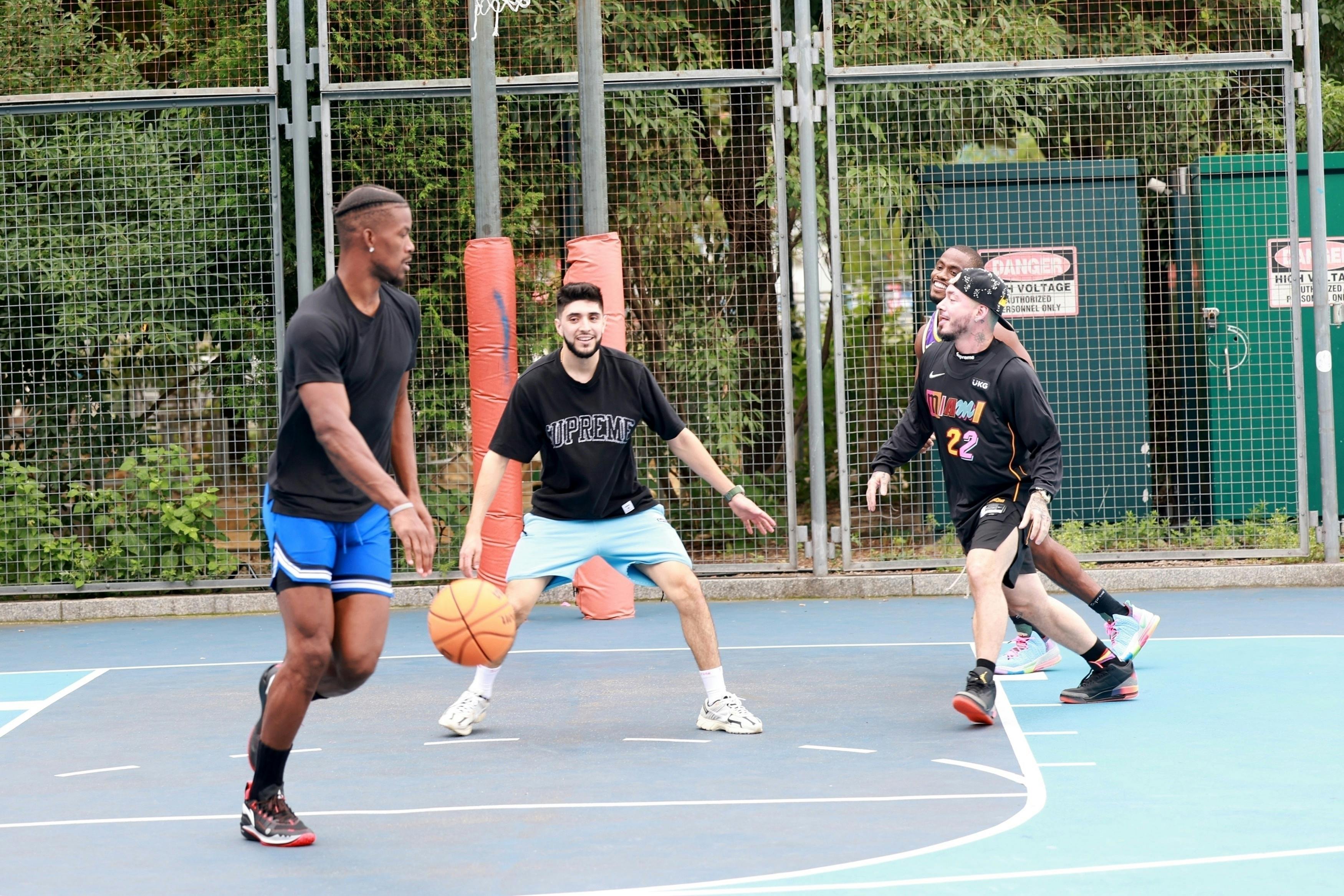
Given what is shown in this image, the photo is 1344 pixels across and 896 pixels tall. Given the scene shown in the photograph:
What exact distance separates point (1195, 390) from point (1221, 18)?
10.1 ft

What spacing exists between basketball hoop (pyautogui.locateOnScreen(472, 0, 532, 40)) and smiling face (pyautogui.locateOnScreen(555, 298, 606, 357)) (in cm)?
454

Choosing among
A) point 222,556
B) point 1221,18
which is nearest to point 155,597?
point 222,556

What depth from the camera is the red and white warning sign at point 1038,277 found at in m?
12.0

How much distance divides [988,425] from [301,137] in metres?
6.62

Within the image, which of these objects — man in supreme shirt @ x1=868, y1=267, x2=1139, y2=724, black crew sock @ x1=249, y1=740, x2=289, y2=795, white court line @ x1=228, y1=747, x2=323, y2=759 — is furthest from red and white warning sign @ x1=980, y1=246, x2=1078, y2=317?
black crew sock @ x1=249, y1=740, x2=289, y2=795

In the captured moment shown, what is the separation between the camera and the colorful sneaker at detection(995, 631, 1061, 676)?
8.62 m

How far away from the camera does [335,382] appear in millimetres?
5398

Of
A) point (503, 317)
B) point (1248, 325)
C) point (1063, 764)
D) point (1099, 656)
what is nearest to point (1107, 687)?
point (1099, 656)

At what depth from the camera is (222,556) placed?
1221 centimetres

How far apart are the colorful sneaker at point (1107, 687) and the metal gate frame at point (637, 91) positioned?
4414 mm

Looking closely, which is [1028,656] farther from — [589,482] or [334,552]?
[334,552]

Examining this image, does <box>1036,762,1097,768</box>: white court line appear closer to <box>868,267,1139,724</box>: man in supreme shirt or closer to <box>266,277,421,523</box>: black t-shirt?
<box>868,267,1139,724</box>: man in supreme shirt

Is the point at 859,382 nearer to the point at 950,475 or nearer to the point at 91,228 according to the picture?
the point at 950,475

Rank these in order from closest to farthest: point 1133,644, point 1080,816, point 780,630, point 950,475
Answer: point 1080,816 → point 950,475 → point 1133,644 → point 780,630
